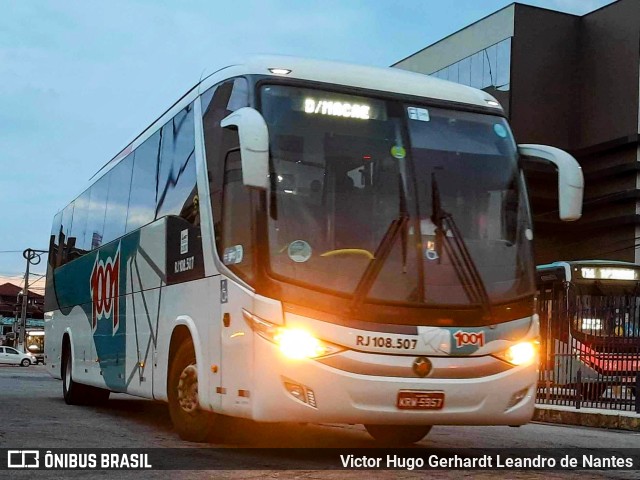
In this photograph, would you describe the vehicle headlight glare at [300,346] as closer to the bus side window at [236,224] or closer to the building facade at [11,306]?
the bus side window at [236,224]

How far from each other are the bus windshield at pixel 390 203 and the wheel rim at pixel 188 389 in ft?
6.56

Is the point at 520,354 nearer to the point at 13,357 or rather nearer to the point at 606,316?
the point at 606,316

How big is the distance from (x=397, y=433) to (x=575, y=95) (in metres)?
45.6

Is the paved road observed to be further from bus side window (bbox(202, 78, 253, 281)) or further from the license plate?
bus side window (bbox(202, 78, 253, 281))

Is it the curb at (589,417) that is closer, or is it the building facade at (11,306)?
the curb at (589,417)

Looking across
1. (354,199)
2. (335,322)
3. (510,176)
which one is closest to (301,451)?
(335,322)

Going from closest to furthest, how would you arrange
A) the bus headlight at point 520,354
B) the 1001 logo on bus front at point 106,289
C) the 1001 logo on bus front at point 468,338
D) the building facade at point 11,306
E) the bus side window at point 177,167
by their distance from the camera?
the 1001 logo on bus front at point 468,338 < the bus headlight at point 520,354 < the bus side window at point 177,167 < the 1001 logo on bus front at point 106,289 < the building facade at point 11,306

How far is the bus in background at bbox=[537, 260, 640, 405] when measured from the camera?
1544cm

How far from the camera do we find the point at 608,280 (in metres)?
23.4

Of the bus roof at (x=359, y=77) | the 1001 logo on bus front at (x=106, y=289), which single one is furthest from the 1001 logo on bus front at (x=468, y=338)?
the 1001 logo on bus front at (x=106, y=289)

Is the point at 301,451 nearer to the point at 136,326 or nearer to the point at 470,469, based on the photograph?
the point at 470,469

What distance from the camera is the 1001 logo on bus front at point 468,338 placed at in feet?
26.5

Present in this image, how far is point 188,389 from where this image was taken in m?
9.52

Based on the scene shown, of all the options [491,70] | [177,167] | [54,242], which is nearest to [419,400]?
[177,167]
